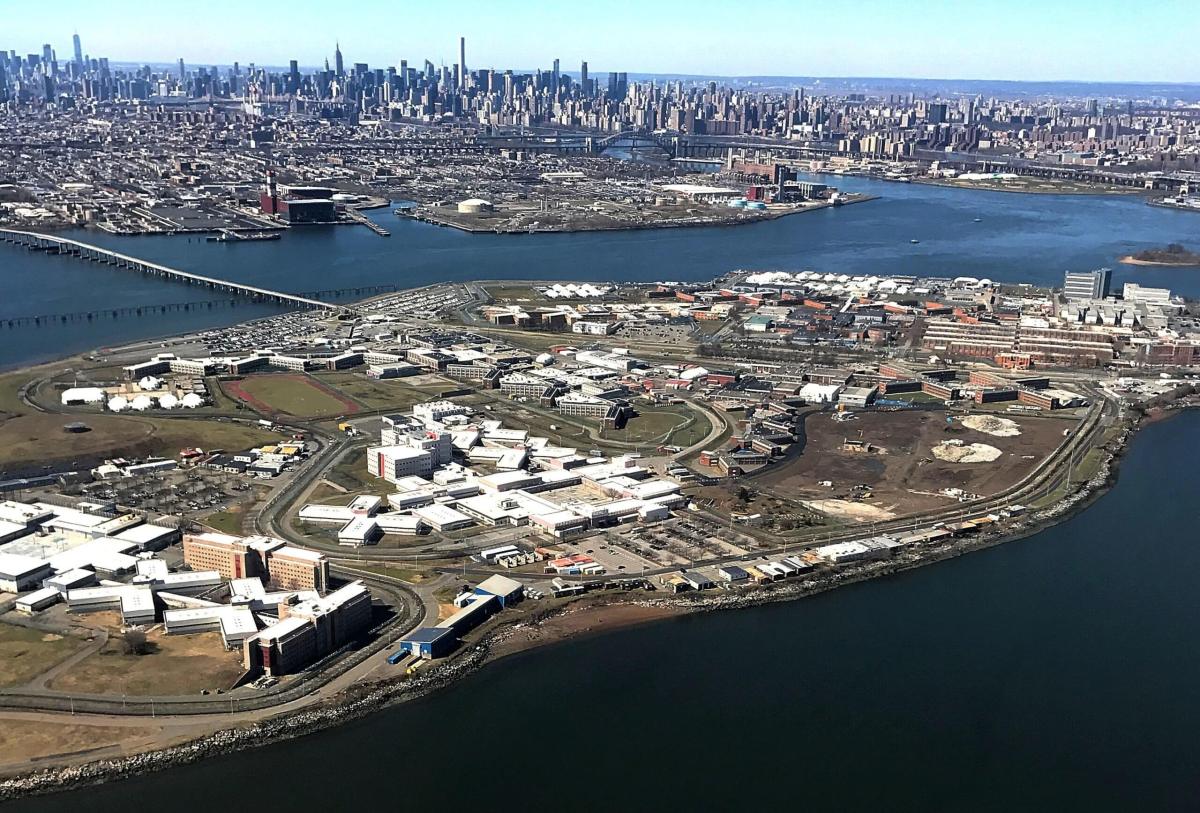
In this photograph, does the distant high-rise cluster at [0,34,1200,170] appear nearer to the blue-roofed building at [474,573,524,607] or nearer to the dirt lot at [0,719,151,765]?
the blue-roofed building at [474,573,524,607]

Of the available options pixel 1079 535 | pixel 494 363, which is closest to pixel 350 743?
pixel 1079 535

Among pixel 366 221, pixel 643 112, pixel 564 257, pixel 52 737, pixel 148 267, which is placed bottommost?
pixel 52 737

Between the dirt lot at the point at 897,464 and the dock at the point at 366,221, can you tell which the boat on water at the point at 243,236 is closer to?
the dock at the point at 366,221

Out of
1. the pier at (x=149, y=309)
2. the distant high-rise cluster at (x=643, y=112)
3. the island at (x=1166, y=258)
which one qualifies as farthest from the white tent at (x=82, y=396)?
the distant high-rise cluster at (x=643, y=112)

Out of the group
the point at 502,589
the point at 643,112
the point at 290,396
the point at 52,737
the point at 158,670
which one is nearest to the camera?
the point at 52,737

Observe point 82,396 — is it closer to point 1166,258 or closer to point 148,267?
point 148,267

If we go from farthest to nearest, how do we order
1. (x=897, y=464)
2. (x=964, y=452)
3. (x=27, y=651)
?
(x=964, y=452) < (x=897, y=464) < (x=27, y=651)

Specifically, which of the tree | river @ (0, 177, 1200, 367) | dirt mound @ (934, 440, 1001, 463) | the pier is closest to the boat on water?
river @ (0, 177, 1200, 367)

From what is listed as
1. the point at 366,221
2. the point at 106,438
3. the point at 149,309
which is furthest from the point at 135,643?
the point at 366,221
